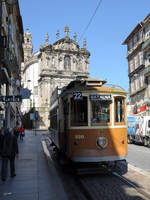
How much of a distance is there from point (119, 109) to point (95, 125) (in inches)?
44.3

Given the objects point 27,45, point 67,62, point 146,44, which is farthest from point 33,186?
point 27,45

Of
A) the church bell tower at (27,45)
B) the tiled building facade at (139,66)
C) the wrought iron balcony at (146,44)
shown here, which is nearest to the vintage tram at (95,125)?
the tiled building facade at (139,66)

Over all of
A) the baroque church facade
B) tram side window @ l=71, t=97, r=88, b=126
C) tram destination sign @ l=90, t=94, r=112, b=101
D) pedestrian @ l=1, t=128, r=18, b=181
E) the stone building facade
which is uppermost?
the baroque church facade

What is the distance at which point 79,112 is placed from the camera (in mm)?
8633

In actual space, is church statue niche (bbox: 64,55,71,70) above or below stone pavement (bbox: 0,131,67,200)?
above

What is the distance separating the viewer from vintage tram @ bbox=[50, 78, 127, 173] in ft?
27.2

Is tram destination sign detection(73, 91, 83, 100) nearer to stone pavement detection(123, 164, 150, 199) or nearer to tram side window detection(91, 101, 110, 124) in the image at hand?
tram side window detection(91, 101, 110, 124)

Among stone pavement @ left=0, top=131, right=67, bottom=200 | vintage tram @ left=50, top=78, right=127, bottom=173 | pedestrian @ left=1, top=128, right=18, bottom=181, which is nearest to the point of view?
stone pavement @ left=0, top=131, right=67, bottom=200

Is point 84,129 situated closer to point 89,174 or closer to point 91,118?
point 91,118

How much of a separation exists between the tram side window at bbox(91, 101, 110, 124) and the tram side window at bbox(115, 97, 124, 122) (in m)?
0.33

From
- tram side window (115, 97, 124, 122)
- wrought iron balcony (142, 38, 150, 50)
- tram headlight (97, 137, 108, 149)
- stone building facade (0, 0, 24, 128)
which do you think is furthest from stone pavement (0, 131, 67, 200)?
wrought iron balcony (142, 38, 150, 50)

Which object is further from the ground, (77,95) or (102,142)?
(77,95)

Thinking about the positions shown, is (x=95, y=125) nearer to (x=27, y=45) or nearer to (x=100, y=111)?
(x=100, y=111)

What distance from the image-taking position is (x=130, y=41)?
4166 cm
